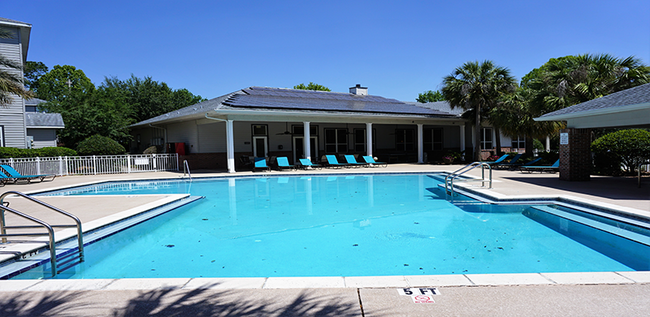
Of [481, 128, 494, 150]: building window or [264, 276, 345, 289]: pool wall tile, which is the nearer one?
[264, 276, 345, 289]: pool wall tile

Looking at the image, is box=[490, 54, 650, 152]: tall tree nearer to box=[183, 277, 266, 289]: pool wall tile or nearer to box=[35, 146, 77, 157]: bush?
box=[183, 277, 266, 289]: pool wall tile

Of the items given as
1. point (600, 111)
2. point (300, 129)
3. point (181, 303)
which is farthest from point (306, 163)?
point (181, 303)

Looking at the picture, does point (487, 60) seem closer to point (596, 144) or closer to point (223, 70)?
point (596, 144)

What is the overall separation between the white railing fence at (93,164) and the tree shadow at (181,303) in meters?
16.7

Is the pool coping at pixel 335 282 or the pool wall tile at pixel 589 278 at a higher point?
the pool coping at pixel 335 282

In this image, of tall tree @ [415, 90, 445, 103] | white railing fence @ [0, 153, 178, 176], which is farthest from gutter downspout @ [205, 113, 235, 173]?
tall tree @ [415, 90, 445, 103]

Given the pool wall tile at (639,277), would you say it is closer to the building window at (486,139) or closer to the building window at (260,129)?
the building window at (260,129)

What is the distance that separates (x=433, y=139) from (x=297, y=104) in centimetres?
1138

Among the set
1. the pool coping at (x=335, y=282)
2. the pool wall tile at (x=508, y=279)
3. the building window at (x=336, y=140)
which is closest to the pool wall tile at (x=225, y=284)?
the pool coping at (x=335, y=282)

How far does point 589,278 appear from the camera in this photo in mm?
3764

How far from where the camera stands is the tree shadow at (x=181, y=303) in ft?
10.1

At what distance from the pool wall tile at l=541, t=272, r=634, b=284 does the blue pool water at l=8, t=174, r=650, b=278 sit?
38.9 inches

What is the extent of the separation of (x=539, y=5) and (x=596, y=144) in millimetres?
5787

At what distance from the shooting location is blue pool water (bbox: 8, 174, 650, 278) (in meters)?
5.09
